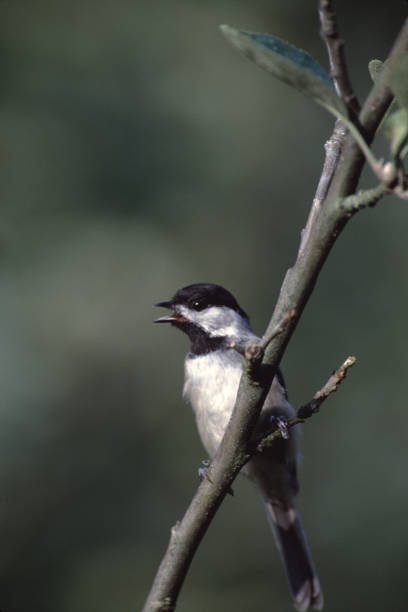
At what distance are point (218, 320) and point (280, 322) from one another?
102 inches

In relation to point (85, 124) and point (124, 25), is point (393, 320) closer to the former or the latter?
point (85, 124)

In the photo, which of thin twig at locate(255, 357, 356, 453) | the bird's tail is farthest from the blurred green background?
thin twig at locate(255, 357, 356, 453)

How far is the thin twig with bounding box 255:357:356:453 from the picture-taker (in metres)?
1.79

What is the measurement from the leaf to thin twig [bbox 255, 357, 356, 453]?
2.59ft

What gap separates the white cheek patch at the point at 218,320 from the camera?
3984mm

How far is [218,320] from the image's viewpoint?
4051 millimetres

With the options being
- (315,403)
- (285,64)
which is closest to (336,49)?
(285,64)

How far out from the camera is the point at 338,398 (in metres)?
4.98

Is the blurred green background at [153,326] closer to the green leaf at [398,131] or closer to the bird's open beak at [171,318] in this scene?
the bird's open beak at [171,318]

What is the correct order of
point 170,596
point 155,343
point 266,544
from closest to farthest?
point 170,596 → point 266,544 → point 155,343

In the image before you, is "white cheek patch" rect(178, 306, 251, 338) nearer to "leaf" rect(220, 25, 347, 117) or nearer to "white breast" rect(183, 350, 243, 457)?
"white breast" rect(183, 350, 243, 457)

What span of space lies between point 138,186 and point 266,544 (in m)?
2.64

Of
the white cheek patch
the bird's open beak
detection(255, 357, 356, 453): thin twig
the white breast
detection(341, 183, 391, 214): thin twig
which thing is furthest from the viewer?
the bird's open beak

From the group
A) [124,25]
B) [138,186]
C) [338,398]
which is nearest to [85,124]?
[138,186]
